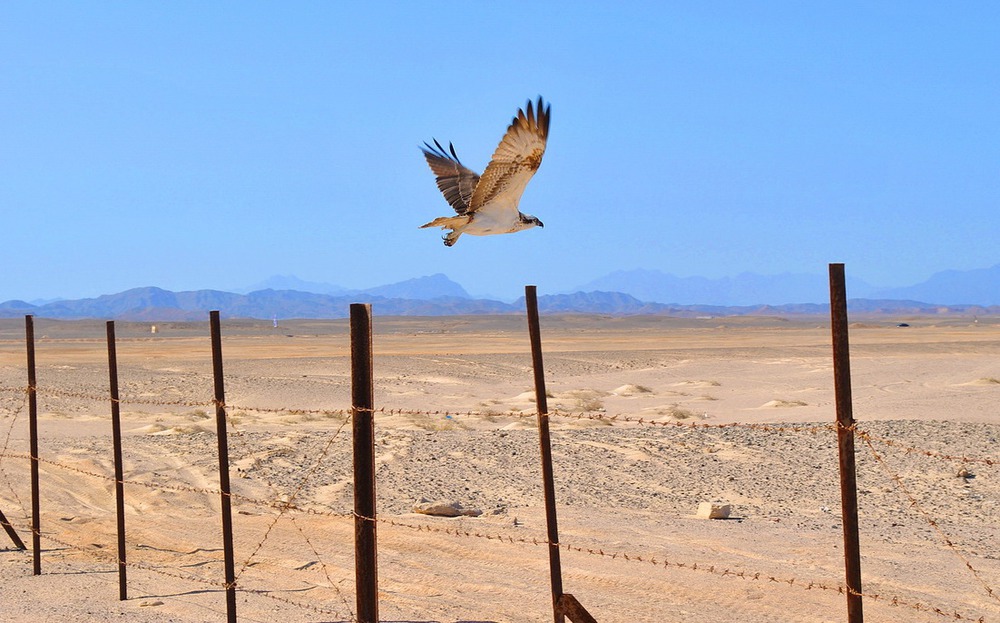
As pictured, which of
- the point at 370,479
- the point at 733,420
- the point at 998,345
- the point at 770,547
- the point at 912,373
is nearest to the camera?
the point at 370,479

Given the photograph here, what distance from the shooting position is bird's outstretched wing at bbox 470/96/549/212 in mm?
7539

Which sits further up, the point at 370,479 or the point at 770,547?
the point at 370,479

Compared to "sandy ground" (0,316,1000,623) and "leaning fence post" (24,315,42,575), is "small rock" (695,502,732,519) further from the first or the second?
"leaning fence post" (24,315,42,575)

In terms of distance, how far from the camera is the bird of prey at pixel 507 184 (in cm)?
755

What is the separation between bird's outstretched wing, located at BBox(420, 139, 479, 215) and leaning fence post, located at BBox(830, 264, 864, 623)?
4973 millimetres

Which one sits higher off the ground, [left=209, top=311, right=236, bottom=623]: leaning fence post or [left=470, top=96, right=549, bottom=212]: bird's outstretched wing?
[left=470, top=96, right=549, bottom=212]: bird's outstretched wing

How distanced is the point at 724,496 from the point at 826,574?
377 cm

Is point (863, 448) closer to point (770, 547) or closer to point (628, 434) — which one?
point (628, 434)

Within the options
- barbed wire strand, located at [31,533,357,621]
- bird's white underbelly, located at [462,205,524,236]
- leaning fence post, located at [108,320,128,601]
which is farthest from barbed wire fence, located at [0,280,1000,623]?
bird's white underbelly, located at [462,205,524,236]

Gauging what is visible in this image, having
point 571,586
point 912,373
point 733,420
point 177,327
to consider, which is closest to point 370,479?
point 571,586

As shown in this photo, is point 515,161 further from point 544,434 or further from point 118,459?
point 118,459

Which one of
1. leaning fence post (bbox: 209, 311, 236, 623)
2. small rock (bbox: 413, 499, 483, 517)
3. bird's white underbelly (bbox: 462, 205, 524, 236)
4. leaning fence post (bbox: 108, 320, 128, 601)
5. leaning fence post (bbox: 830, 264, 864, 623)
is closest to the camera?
leaning fence post (bbox: 830, 264, 864, 623)

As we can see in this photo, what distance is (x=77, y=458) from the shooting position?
42.8 ft

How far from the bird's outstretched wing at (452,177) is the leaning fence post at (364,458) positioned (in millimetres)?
3824
